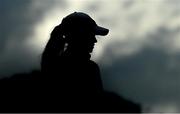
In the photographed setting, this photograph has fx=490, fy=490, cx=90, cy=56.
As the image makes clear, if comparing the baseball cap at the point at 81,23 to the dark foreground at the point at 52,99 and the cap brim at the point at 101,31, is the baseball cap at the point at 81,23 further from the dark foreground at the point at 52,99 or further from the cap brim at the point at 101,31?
the dark foreground at the point at 52,99

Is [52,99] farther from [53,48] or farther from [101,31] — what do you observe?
[101,31]

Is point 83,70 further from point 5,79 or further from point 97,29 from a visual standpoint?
point 5,79

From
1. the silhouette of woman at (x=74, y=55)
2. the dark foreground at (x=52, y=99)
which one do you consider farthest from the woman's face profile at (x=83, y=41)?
the dark foreground at (x=52, y=99)

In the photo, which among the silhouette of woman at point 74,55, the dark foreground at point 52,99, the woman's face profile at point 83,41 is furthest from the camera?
the woman's face profile at point 83,41

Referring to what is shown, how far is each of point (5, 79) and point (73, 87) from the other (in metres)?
0.65

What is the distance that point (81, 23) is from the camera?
3.86m

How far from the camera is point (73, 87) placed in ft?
11.2

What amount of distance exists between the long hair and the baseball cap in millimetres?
73

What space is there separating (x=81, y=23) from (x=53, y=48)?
0.36 metres

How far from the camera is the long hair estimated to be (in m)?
3.54

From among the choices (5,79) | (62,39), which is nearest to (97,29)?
(62,39)

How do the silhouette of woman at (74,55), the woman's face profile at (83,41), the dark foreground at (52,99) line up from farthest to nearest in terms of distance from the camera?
the woman's face profile at (83,41) < the silhouette of woman at (74,55) < the dark foreground at (52,99)

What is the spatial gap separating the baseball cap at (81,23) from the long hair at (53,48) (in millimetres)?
73

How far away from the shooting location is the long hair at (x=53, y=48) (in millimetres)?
3537
